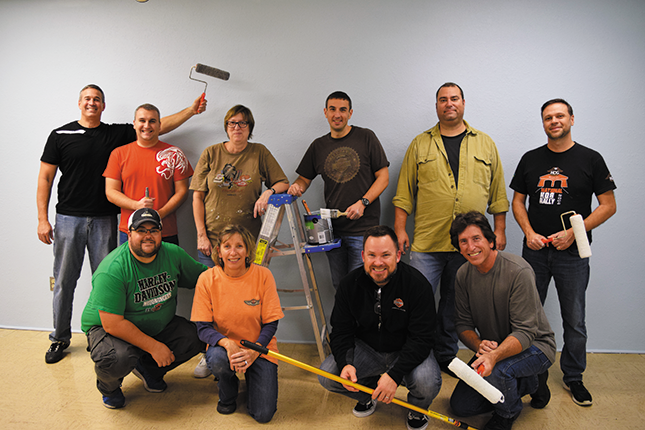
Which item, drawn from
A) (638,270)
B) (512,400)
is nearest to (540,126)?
(638,270)

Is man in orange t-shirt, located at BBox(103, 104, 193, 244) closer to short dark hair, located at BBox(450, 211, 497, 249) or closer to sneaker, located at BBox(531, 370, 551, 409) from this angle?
short dark hair, located at BBox(450, 211, 497, 249)

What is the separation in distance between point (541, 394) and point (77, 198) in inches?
126

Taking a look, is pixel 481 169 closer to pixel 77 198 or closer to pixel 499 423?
pixel 499 423

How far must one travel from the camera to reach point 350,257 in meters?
2.66

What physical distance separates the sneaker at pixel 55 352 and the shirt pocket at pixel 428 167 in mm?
2770

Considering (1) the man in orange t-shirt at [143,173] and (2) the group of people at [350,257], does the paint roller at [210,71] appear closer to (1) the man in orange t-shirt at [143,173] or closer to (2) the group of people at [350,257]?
(2) the group of people at [350,257]

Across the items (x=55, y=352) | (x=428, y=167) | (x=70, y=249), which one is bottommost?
(x=55, y=352)

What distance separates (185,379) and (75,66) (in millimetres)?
2529

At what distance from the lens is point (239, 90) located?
3002mm

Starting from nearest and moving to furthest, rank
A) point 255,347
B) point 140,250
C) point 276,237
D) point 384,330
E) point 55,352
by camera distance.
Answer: point 255,347 → point 384,330 → point 140,250 → point 276,237 → point 55,352

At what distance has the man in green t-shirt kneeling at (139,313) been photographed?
2133 millimetres

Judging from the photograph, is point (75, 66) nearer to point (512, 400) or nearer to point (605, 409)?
point (512, 400)

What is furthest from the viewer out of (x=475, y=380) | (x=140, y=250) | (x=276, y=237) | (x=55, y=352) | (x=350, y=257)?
(x=55, y=352)

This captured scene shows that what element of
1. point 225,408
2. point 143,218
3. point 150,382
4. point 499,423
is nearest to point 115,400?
point 150,382
